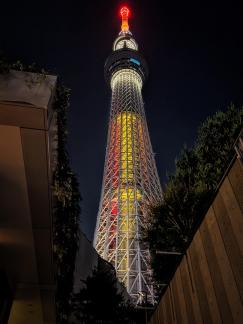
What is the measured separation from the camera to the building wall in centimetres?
316

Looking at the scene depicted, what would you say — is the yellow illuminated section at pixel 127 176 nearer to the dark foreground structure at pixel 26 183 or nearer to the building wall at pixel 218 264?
the dark foreground structure at pixel 26 183

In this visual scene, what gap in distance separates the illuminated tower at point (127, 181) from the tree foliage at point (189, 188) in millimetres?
7956

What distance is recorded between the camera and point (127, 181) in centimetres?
3309

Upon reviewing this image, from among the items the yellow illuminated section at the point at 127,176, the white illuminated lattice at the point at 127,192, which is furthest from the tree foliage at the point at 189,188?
the yellow illuminated section at the point at 127,176

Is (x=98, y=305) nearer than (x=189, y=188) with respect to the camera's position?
No

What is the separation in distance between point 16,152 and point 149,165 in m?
33.7

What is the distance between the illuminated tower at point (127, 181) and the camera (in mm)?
25102

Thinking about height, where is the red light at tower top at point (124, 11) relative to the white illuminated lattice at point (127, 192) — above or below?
above

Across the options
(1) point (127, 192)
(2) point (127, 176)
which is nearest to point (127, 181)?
(2) point (127, 176)

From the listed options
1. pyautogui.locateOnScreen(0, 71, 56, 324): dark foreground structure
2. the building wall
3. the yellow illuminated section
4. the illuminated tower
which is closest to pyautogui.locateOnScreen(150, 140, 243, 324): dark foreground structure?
the building wall

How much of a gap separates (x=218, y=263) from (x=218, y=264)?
13mm

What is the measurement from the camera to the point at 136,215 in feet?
94.7

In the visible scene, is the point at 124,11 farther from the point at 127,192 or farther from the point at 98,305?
the point at 98,305

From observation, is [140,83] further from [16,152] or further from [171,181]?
[16,152]
